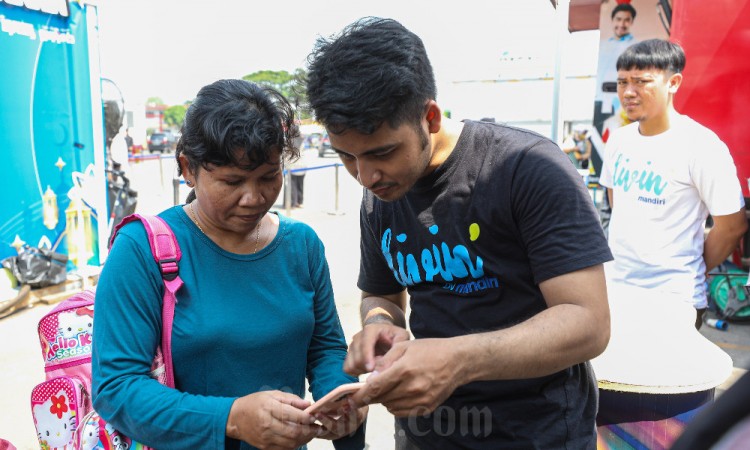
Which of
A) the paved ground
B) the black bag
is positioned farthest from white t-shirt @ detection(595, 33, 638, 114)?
the black bag

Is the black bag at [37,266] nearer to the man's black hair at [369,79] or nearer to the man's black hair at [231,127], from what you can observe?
the man's black hair at [231,127]

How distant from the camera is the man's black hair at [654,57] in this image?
3080 millimetres

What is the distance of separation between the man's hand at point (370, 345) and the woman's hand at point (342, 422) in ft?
0.31

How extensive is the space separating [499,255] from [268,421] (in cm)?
65

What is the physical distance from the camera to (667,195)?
2.80 metres

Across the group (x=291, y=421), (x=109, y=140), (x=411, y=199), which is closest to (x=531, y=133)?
(x=411, y=199)

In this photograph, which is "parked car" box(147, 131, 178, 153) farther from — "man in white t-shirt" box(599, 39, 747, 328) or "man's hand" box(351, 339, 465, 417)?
"man's hand" box(351, 339, 465, 417)

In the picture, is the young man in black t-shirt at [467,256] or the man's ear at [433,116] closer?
the young man in black t-shirt at [467,256]

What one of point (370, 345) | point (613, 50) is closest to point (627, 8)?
point (613, 50)

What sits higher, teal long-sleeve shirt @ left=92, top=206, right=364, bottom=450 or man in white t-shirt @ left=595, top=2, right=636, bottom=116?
man in white t-shirt @ left=595, top=2, right=636, bottom=116

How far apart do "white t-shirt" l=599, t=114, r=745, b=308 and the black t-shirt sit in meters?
1.60

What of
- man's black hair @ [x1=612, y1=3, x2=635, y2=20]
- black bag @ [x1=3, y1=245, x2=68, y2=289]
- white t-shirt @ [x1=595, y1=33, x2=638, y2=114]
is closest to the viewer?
black bag @ [x1=3, y1=245, x2=68, y2=289]

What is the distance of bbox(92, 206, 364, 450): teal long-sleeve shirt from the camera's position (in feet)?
4.25

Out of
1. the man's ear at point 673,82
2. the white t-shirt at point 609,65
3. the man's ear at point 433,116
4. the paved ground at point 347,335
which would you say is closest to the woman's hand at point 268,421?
the man's ear at point 433,116
